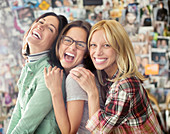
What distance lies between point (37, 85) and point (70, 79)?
0.55 ft

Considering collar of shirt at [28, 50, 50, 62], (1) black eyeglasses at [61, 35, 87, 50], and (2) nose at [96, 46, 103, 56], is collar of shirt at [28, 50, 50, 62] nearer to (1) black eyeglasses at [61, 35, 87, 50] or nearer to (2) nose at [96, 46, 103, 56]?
(1) black eyeglasses at [61, 35, 87, 50]

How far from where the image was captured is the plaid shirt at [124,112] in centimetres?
73

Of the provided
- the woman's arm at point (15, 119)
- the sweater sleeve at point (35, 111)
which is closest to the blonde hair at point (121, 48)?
the sweater sleeve at point (35, 111)

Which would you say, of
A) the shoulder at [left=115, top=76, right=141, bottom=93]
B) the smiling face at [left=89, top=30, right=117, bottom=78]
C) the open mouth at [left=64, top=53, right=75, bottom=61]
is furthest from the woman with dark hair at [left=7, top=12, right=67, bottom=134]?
the shoulder at [left=115, top=76, right=141, bottom=93]

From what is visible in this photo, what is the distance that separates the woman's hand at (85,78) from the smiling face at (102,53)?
0.06 metres

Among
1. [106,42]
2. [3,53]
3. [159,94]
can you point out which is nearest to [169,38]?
[159,94]

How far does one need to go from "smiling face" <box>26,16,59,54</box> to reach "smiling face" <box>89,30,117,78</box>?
0.71 ft

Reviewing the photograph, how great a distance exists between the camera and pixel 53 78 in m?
0.84

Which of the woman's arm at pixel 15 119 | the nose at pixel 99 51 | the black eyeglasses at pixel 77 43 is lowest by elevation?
the woman's arm at pixel 15 119

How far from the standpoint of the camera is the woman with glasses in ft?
2.64

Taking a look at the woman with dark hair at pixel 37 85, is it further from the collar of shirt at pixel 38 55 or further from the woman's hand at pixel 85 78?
the woman's hand at pixel 85 78

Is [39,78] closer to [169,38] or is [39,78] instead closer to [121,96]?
[121,96]

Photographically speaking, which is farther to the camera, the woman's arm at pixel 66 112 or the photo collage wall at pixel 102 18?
the photo collage wall at pixel 102 18

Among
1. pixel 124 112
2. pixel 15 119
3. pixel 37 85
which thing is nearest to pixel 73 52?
pixel 37 85
